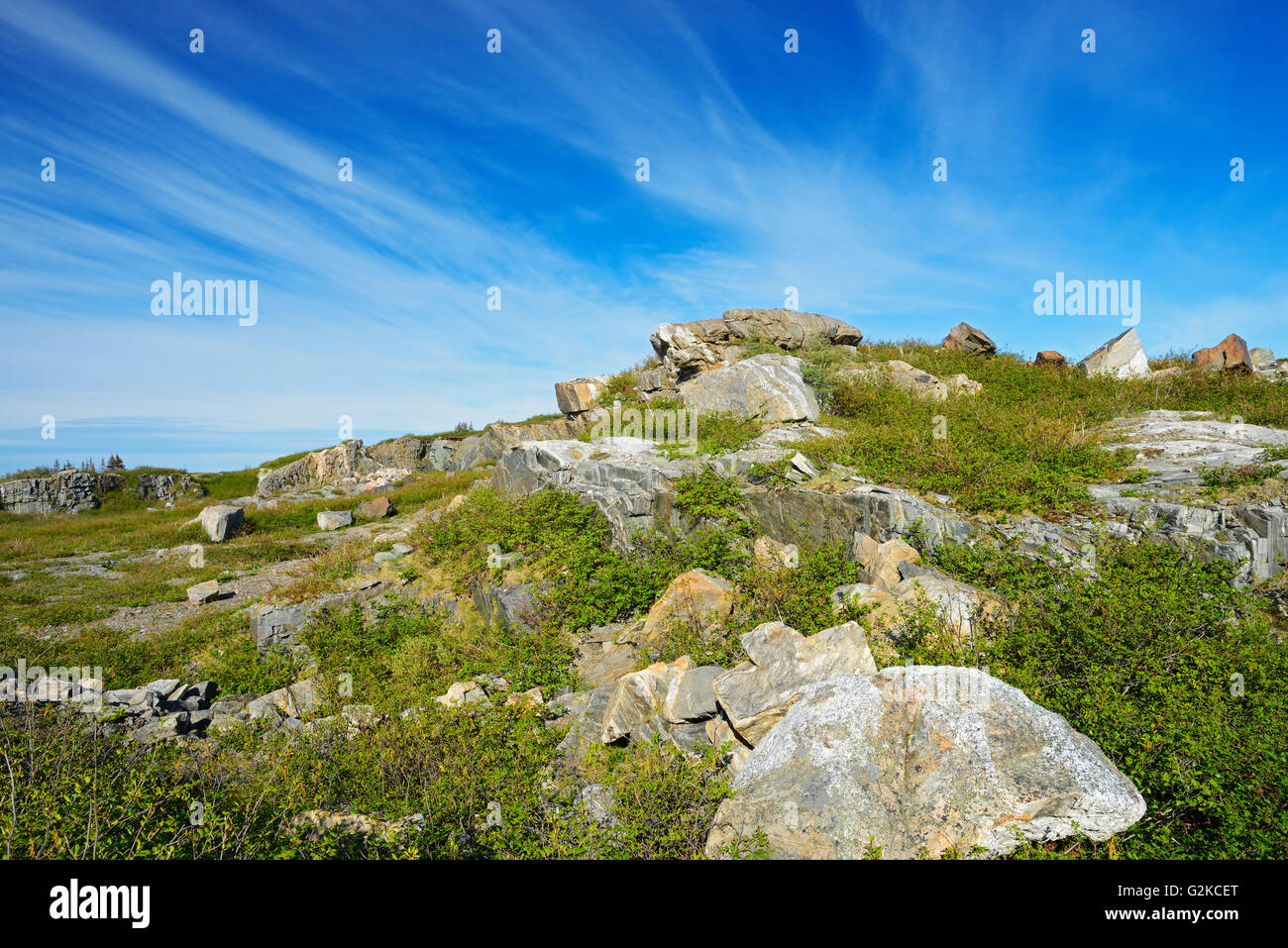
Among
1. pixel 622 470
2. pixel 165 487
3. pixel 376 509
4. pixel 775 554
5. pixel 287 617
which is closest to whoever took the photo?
pixel 775 554

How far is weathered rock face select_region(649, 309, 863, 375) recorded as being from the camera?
61.3ft

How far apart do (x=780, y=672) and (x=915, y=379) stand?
14.4 m

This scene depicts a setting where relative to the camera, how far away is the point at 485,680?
9.02m

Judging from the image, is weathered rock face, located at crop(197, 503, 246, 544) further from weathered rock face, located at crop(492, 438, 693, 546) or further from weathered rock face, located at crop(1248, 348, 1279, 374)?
weathered rock face, located at crop(1248, 348, 1279, 374)

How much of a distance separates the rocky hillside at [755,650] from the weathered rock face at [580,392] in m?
3.55

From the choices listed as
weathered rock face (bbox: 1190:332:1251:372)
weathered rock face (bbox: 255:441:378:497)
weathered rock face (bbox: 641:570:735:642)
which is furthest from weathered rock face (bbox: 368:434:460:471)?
weathered rock face (bbox: 1190:332:1251:372)

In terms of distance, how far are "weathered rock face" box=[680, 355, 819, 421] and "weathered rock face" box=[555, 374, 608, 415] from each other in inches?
204

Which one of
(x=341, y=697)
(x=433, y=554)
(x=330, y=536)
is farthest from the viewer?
(x=330, y=536)

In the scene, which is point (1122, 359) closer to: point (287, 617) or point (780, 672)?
point (780, 672)

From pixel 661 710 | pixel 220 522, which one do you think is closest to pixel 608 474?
pixel 661 710

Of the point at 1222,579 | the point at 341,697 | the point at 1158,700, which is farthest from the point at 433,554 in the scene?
the point at 1222,579

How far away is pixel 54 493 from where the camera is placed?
30359 mm

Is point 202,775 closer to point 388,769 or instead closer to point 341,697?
point 388,769
